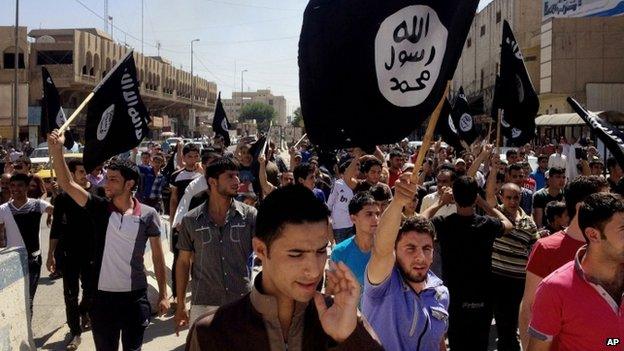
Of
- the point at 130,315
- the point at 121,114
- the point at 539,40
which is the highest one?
the point at 539,40

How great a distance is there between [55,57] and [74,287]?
4567 cm

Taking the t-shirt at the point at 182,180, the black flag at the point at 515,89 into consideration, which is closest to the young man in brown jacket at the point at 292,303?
the t-shirt at the point at 182,180

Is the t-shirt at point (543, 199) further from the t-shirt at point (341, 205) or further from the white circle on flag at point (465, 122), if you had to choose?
the white circle on flag at point (465, 122)

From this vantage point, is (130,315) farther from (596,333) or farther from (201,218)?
(596,333)

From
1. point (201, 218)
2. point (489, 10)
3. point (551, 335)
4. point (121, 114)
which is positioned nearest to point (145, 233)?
point (201, 218)

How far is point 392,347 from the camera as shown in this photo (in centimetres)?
347

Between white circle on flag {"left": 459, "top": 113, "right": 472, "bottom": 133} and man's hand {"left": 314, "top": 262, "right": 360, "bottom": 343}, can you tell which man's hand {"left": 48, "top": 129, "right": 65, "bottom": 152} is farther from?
white circle on flag {"left": 459, "top": 113, "right": 472, "bottom": 133}

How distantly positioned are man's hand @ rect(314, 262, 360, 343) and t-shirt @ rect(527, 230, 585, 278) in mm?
2043

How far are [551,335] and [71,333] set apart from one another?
194 inches

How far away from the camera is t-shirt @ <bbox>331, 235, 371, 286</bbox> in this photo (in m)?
4.42

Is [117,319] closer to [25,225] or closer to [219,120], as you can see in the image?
[25,225]

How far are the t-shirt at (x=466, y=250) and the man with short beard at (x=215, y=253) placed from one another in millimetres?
1469

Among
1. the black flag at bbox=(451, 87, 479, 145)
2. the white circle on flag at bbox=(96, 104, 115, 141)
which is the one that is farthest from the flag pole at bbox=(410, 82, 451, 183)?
the black flag at bbox=(451, 87, 479, 145)

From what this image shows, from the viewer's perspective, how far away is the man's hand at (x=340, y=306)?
6.79 feet
